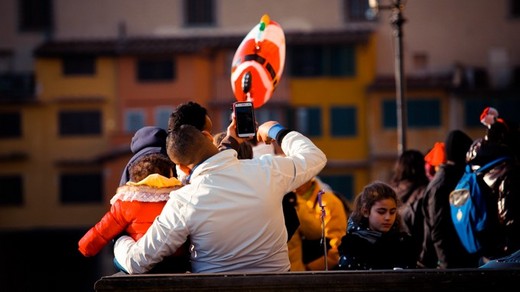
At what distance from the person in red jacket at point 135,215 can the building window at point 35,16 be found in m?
43.0

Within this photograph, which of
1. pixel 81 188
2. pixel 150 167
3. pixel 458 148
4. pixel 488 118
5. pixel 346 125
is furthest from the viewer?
pixel 81 188

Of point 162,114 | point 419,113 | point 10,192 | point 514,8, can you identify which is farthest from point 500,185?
point 514,8

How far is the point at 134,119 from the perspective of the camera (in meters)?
44.6

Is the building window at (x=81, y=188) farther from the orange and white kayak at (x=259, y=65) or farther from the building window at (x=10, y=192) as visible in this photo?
the orange and white kayak at (x=259, y=65)

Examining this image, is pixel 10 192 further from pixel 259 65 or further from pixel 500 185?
pixel 500 185

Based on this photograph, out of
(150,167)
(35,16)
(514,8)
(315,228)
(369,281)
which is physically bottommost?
(315,228)

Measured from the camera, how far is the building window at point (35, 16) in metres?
46.7

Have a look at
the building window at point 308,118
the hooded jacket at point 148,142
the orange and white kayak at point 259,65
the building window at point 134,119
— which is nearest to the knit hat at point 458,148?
the orange and white kayak at point 259,65

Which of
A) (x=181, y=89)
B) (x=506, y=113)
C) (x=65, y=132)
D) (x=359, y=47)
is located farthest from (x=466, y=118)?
(x=65, y=132)

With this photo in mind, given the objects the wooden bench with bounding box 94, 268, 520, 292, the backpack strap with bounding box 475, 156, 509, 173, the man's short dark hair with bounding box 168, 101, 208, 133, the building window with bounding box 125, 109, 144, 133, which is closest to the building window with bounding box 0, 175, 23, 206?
the building window with bounding box 125, 109, 144, 133

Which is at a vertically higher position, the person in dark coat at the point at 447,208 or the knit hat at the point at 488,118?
the knit hat at the point at 488,118

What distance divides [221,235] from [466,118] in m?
39.9

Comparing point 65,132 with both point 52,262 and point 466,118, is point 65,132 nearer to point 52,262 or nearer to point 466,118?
point 52,262

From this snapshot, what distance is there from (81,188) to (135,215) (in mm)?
41281
